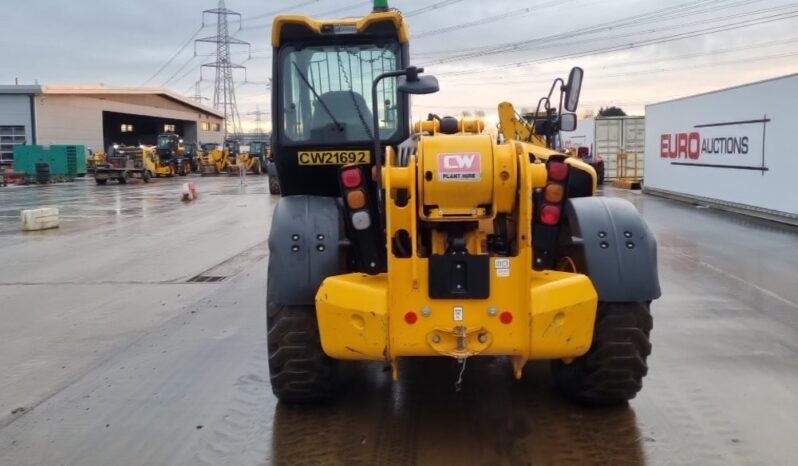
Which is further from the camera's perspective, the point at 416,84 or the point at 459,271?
the point at 416,84

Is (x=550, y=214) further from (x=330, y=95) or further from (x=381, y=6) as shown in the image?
(x=381, y=6)

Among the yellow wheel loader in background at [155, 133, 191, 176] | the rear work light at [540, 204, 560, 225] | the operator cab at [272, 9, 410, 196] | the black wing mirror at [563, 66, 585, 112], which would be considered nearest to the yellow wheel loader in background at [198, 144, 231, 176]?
the yellow wheel loader in background at [155, 133, 191, 176]

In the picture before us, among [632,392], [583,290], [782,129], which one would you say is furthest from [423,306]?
[782,129]

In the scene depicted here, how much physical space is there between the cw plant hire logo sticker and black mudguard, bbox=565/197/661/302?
0.96 metres

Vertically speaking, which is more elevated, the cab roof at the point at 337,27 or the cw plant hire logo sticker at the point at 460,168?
the cab roof at the point at 337,27

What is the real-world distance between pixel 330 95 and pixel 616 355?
3043 millimetres

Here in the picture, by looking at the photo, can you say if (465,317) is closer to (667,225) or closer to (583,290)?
(583,290)

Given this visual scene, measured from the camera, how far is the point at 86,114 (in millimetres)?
57594

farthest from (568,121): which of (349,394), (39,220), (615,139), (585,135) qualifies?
(585,135)

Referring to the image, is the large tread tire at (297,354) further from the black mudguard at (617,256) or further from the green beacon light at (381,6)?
the green beacon light at (381,6)

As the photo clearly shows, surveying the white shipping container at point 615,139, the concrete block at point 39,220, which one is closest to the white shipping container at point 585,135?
the white shipping container at point 615,139

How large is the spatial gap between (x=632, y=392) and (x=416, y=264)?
1782 mm

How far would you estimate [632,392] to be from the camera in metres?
5.04

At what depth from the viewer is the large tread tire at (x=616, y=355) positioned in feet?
15.8
